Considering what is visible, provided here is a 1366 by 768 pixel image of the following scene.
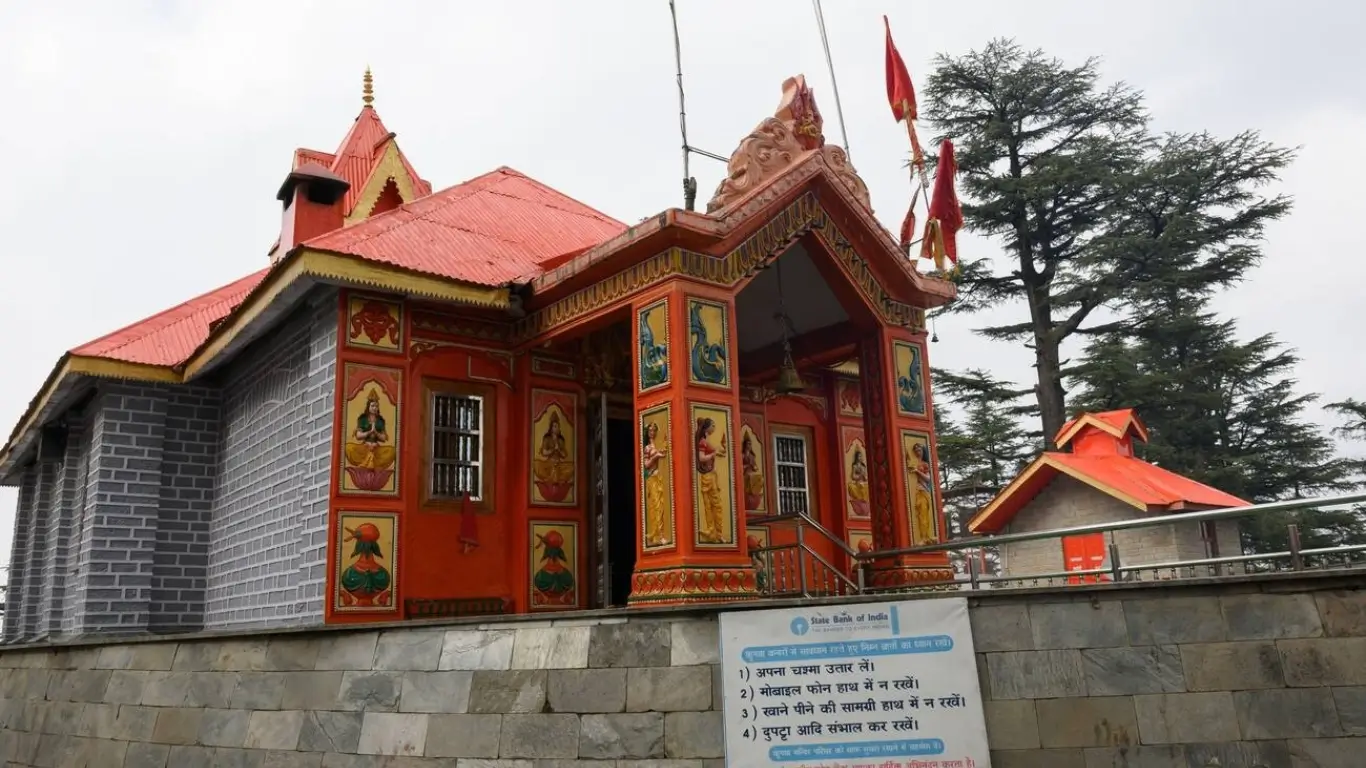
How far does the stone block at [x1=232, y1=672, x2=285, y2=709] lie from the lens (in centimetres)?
852

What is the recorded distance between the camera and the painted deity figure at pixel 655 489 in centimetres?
879

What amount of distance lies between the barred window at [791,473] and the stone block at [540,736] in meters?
6.80

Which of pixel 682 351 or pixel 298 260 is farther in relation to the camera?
pixel 298 260

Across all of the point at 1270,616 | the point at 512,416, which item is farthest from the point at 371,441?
the point at 1270,616

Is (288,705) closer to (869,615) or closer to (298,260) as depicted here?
(298,260)

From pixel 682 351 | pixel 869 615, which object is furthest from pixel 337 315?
pixel 869 615

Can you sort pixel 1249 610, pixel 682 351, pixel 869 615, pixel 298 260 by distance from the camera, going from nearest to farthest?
pixel 1249 610
pixel 869 615
pixel 682 351
pixel 298 260

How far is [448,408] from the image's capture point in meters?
11.0

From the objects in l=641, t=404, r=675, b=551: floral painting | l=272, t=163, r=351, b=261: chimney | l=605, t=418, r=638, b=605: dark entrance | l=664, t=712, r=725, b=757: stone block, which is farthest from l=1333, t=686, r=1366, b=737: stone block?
l=272, t=163, r=351, b=261: chimney

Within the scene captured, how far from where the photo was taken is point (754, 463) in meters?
13.2

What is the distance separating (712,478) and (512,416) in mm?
3408

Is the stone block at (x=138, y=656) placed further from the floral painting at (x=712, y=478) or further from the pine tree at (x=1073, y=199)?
the pine tree at (x=1073, y=199)

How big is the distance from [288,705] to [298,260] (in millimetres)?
4259

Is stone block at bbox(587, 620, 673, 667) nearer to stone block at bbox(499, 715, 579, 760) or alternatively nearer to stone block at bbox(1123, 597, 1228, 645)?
stone block at bbox(499, 715, 579, 760)
